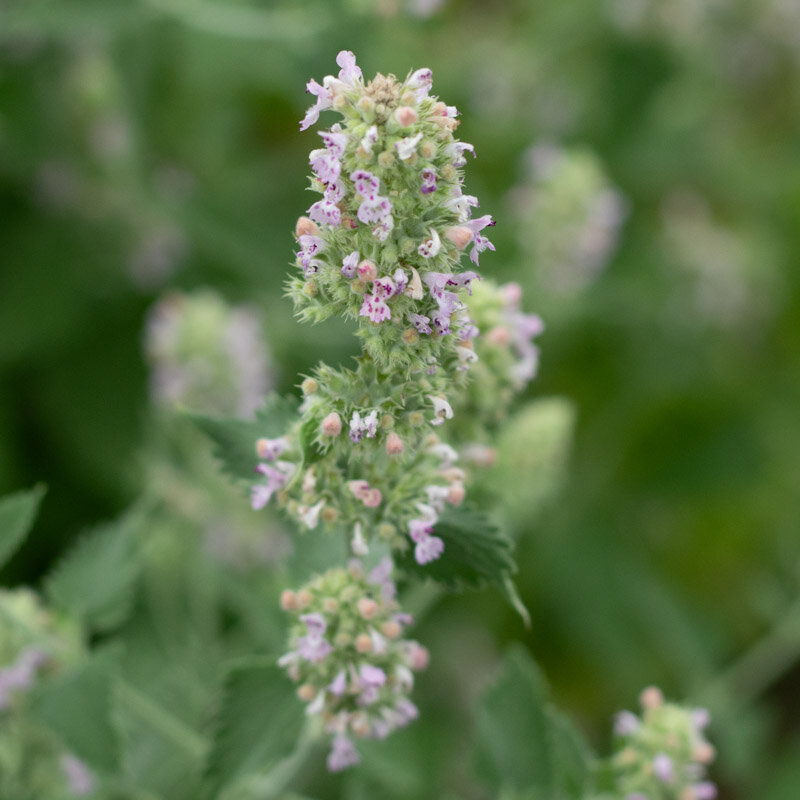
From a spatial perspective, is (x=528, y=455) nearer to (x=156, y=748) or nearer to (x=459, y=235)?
(x=459, y=235)

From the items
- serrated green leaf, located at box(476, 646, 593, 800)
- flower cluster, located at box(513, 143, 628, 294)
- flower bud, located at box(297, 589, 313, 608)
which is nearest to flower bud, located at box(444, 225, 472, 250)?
flower bud, located at box(297, 589, 313, 608)

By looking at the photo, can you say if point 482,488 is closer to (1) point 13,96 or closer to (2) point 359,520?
(2) point 359,520

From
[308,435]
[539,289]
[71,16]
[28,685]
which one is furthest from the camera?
[539,289]

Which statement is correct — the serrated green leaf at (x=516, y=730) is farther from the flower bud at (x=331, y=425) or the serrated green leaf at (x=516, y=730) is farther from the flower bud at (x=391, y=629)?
the flower bud at (x=331, y=425)

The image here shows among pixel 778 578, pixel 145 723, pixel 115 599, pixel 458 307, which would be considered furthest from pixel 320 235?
pixel 778 578

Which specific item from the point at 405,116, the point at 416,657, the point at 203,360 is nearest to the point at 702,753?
the point at 416,657

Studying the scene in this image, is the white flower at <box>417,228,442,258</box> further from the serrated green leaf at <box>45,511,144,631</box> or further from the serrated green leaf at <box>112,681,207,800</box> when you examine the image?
the serrated green leaf at <box>112,681,207,800</box>

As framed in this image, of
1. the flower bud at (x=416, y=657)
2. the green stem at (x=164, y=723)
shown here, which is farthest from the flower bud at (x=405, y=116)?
the green stem at (x=164, y=723)
